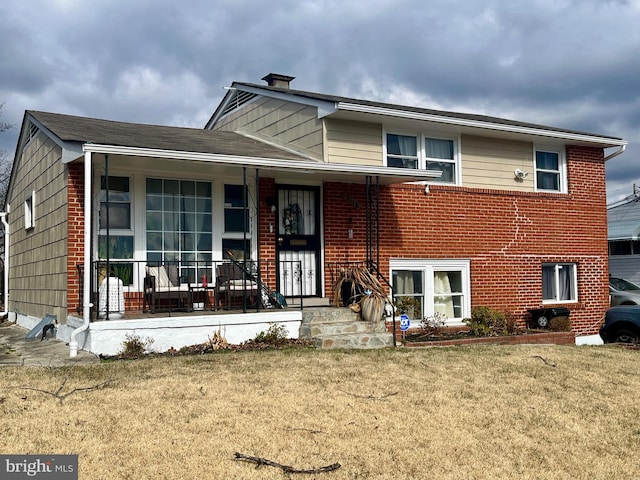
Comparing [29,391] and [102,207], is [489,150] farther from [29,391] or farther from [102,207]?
[29,391]

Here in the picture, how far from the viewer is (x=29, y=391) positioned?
6832 millimetres

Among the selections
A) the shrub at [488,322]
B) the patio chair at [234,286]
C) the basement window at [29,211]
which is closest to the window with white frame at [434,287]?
the shrub at [488,322]

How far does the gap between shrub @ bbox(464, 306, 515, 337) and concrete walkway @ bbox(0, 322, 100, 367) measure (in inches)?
272

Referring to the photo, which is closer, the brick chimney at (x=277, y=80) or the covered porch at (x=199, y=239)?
the covered porch at (x=199, y=239)

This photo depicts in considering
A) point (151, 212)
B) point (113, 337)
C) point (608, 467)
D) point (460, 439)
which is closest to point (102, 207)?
point (151, 212)

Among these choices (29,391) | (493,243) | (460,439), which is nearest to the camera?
(460,439)

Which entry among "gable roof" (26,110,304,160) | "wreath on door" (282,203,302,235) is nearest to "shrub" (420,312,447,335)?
"wreath on door" (282,203,302,235)

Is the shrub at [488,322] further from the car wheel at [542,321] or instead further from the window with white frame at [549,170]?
the window with white frame at [549,170]

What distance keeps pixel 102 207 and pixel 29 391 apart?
180 inches

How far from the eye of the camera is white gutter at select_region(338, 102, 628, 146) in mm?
12127

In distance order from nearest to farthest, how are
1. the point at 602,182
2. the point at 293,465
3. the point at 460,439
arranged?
the point at 293,465 → the point at 460,439 → the point at 602,182

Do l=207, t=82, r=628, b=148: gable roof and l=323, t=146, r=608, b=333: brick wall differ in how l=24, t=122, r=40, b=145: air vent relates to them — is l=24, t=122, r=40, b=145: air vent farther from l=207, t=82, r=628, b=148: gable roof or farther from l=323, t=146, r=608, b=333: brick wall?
l=323, t=146, r=608, b=333: brick wall

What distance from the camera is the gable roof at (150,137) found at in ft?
33.4

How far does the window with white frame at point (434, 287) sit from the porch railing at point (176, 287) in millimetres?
2273
